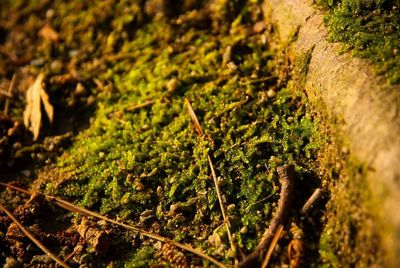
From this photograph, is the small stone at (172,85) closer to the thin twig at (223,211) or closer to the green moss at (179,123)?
the green moss at (179,123)

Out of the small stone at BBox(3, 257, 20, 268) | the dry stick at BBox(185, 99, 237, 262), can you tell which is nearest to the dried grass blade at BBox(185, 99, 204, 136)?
the dry stick at BBox(185, 99, 237, 262)

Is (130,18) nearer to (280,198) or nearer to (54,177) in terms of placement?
(54,177)

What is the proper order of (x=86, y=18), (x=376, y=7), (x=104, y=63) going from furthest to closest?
(x=86, y=18)
(x=104, y=63)
(x=376, y=7)

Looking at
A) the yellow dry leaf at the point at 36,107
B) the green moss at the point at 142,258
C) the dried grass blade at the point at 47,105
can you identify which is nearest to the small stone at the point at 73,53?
the yellow dry leaf at the point at 36,107

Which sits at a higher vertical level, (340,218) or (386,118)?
(386,118)

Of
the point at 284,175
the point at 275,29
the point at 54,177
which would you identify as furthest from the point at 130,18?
the point at 284,175

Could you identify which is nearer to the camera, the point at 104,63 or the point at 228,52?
the point at 228,52

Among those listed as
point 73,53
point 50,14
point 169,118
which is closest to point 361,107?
point 169,118
